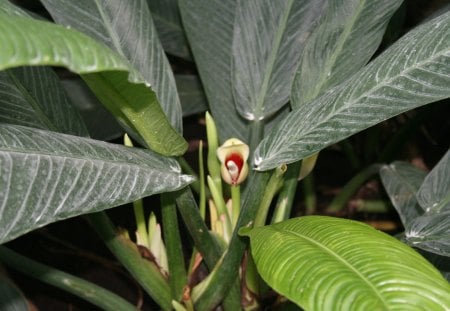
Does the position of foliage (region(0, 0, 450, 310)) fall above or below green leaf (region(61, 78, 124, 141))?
above

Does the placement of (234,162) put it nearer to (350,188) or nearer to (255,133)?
(255,133)

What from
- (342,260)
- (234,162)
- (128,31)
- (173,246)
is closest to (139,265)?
(173,246)

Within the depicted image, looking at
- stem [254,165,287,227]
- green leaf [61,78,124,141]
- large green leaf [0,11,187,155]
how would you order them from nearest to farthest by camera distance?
large green leaf [0,11,187,155]
stem [254,165,287,227]
green leaf [61,78,124,141]

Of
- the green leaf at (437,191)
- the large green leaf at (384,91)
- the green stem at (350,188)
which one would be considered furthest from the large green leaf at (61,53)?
the green stem at (350,188)

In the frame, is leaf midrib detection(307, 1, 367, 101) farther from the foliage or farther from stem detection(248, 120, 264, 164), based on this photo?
stem detection(248, 120, 264, 164)

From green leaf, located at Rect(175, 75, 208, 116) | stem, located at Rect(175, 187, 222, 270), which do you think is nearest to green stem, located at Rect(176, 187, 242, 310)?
stem, located at Rect(175, 187, 222, 270)

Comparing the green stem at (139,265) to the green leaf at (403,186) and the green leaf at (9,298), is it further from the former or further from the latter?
the green leaf at (403,186)

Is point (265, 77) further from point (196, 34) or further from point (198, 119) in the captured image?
point (198, 119)
